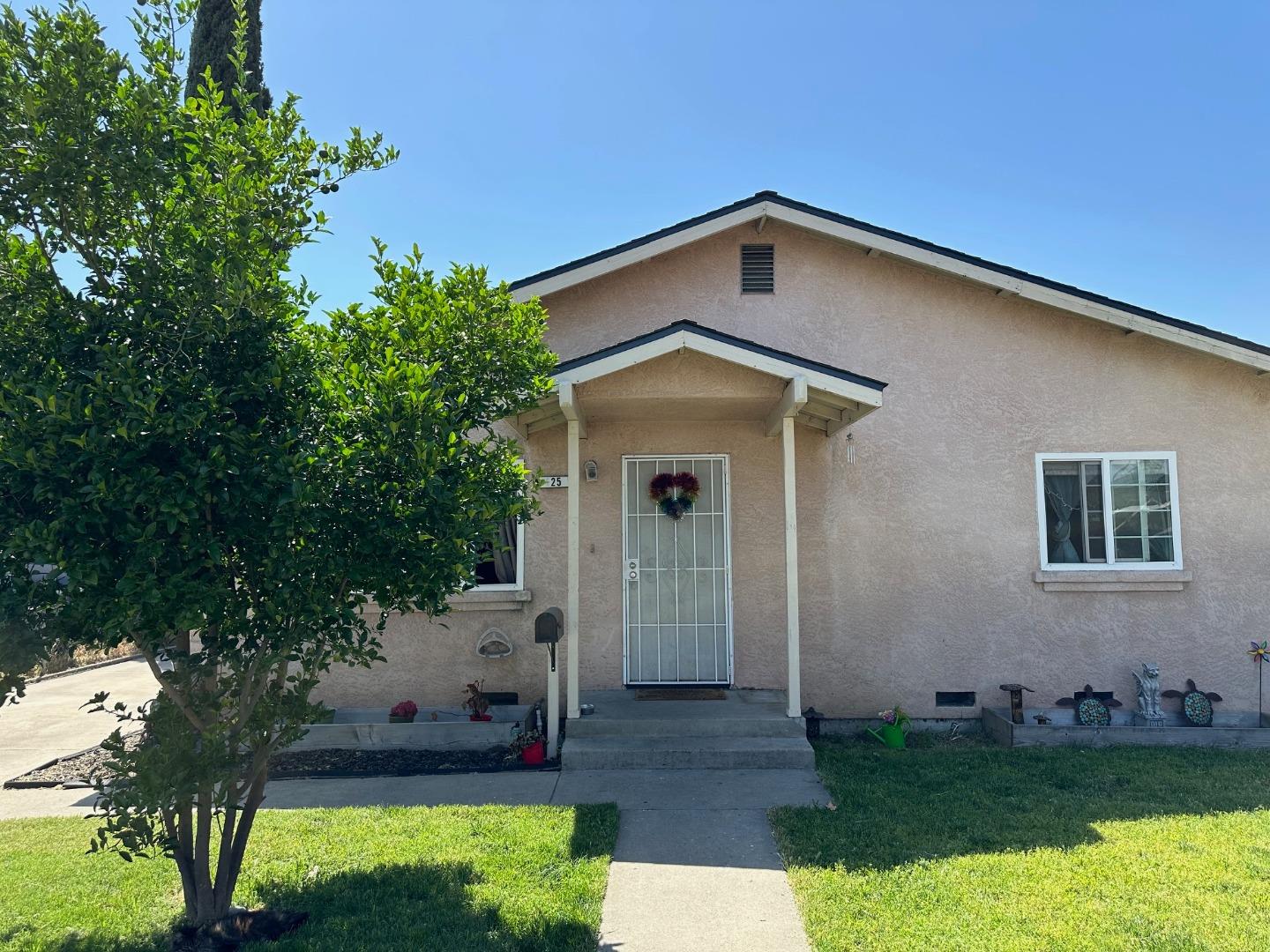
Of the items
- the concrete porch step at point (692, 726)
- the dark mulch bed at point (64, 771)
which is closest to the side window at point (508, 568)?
the concrete porch step at point (692, 726)

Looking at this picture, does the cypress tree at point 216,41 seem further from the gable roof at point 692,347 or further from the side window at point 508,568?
the side window at point 508,568

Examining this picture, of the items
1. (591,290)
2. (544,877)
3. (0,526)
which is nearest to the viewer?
(0,526)

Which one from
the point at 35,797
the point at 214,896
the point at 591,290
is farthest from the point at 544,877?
the point at 591,290

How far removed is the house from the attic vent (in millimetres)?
347

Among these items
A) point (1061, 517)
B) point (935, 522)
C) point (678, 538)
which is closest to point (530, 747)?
point (678, 538)

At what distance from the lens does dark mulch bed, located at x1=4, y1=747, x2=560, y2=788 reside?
7461 millimetres

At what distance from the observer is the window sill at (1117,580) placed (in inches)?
337

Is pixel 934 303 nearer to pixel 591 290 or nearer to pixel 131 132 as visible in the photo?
pixel 591 290

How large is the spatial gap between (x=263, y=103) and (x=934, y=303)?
26.9 ft

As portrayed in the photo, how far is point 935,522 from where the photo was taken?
875 cm

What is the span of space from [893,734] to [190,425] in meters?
6.82

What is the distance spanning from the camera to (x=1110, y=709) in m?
8.43

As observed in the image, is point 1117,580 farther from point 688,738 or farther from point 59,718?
point 59,718

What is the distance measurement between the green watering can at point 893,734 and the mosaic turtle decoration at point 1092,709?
1.74m
